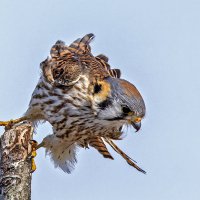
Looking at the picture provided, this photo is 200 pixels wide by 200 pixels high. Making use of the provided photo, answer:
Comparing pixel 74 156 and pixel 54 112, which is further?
pixel 74 156

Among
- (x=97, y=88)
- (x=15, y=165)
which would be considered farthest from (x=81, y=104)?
(x=15, y=165)

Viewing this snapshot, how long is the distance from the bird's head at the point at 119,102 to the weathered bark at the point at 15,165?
1.51 m

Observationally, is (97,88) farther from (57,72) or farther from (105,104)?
(57,72)

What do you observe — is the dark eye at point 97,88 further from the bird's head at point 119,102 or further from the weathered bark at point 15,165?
the weathered bark at point 15,165

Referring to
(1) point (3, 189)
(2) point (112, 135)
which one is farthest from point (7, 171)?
(2) point (112, 135)

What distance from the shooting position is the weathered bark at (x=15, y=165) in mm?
5688

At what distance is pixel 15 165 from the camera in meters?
5.89

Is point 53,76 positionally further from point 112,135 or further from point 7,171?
point 7,171

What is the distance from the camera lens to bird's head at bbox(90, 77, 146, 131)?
24.8ft

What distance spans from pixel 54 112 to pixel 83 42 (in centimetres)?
148

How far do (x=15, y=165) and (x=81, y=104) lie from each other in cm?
214

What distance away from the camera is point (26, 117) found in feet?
27.6

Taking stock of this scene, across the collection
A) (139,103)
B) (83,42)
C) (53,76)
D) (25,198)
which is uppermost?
(83,42)

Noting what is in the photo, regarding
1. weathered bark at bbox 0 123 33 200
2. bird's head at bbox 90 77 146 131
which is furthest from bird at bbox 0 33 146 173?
weathered bark at bbox 0 123 33 200
